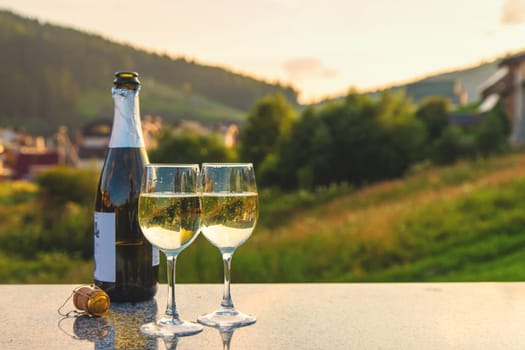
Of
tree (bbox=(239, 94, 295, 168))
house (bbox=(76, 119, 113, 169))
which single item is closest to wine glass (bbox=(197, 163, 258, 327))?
tree (bbox=(239, 94, 295, 168))

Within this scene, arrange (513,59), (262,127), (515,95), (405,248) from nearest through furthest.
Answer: (405,248)
(513,59)
(515,95)
(262,127)

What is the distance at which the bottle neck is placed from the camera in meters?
1.71

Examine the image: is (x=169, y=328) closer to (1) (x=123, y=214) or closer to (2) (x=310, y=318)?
(2) (x=310, y=318)

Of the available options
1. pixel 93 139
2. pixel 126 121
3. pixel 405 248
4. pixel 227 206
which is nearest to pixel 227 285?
pixel 227 206

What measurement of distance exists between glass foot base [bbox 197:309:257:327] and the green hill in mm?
94404

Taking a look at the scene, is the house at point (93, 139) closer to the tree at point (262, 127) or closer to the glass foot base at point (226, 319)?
the tree at point (262, 127)

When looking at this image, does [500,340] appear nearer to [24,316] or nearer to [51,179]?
[24,316]

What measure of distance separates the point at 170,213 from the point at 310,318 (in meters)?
0.45

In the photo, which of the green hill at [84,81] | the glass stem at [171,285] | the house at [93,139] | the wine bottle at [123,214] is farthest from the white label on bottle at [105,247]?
the green hill at [84,81]

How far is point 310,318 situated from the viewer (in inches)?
61.0

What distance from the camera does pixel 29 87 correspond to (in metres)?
96.4

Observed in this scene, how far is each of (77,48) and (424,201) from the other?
327 feet

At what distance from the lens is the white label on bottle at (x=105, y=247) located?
170 cm

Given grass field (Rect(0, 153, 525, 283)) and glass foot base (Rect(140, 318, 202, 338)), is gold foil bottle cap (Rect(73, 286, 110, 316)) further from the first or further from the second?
grass field (Rect(0, 153, 525, 283))
